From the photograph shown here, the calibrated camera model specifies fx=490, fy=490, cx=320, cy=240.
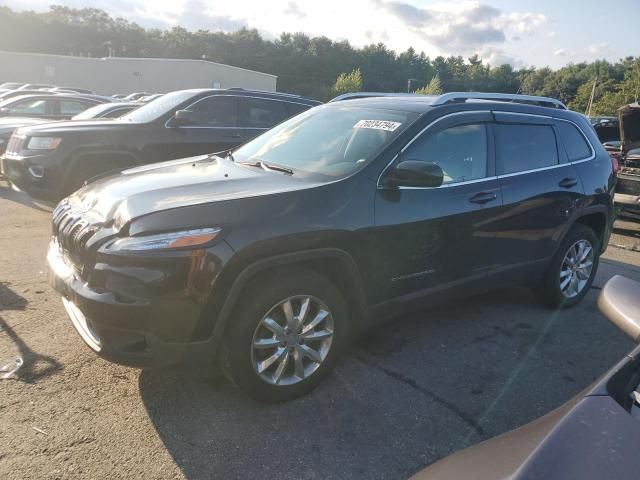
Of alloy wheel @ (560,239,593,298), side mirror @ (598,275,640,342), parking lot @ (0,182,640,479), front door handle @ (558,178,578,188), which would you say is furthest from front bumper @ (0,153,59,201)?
side mirror @ (598,275,640,342)

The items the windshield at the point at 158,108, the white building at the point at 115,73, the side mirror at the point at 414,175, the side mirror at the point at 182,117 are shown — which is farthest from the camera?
the white building at the point at 115,73

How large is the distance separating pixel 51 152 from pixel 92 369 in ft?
12.9

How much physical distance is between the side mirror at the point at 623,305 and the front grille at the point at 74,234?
236cm

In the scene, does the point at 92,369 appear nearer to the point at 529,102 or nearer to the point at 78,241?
the point at 78,241

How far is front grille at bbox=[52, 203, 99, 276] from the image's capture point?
257 cm

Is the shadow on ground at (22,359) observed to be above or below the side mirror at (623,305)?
below

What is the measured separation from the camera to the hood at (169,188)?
259cm

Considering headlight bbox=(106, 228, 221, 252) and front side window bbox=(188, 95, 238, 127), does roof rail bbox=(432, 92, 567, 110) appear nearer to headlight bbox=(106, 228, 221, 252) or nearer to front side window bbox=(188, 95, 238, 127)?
headlight bbox=(106, 228, 221, 252)

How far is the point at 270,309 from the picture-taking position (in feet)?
8.68

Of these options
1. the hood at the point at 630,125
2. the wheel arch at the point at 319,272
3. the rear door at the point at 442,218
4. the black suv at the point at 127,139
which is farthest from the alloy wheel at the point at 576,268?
the hood at the point at 630,125

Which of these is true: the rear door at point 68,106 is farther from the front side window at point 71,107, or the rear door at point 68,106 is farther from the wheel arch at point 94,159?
the wheel arch at point 94,159

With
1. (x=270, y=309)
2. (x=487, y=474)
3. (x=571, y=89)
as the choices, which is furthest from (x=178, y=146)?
(x=571, y=89)

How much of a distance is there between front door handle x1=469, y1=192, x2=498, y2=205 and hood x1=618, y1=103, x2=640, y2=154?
6.90 meters

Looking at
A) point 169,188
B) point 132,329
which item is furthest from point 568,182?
point 132,329
